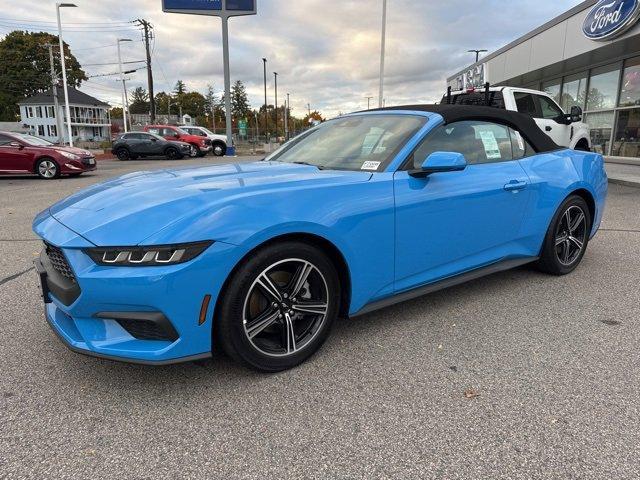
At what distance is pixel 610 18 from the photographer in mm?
12625

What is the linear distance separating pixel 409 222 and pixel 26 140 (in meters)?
13.8

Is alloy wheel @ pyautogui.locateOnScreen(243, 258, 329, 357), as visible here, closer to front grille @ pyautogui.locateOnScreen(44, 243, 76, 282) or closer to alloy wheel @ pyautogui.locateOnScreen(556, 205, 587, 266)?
front grille @ pyautogui.locateOnScreen(44, 243, 76, 282)

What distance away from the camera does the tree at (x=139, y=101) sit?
118150 millimetres

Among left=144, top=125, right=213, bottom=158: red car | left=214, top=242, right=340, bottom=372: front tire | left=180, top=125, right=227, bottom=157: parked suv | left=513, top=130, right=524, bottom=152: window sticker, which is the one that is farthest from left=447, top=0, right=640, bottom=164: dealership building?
left=180, top=125, right=227, bottom=157: parked suv

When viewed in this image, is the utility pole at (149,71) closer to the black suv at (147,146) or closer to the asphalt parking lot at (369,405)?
the black suv at (147,146)

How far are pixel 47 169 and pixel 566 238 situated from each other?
13.5 m

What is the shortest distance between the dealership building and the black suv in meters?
13.7

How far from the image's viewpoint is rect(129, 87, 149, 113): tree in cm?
11815

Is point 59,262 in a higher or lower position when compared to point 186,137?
lower

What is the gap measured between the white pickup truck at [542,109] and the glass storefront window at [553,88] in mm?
10446

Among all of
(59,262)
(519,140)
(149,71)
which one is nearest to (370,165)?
(519,140)

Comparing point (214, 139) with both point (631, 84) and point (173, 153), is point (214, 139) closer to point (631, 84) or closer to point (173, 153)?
point (173, 153)

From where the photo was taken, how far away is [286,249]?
2.38 metres

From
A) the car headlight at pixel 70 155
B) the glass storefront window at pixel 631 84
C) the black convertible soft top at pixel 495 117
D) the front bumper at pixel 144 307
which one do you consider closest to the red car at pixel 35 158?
the car headlight at pixel 70 155
